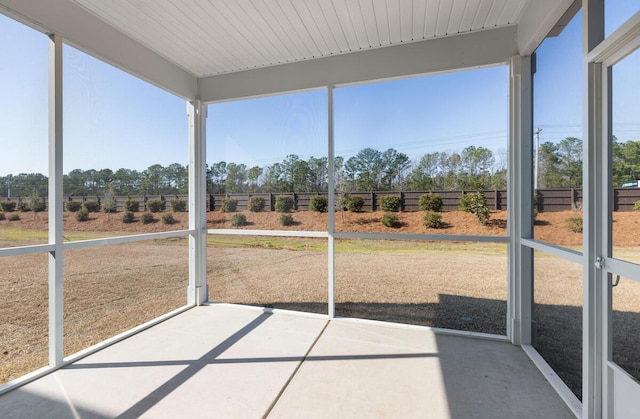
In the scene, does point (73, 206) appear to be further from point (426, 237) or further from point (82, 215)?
point (426, 237)

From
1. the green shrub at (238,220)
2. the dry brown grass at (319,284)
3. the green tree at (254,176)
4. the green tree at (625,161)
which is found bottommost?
the dry brown grass at (319,284)

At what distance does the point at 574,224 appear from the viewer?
1840mm

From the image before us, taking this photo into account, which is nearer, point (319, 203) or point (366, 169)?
point (366, 169)

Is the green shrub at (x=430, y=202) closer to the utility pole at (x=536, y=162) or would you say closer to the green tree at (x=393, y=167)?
the green tree at (x=393, y=167)

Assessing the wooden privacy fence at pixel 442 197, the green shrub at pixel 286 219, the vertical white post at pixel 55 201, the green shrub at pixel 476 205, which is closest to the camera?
the wooden privacy fence at pixel 442 197

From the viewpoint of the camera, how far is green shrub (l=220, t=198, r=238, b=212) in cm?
368

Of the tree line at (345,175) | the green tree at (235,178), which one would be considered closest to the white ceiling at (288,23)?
the tree line at (345,175)

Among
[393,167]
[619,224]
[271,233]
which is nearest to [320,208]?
[271,233]

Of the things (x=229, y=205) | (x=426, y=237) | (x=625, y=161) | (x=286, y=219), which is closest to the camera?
(x=625, y=161)

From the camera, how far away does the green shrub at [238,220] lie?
362 centimetres

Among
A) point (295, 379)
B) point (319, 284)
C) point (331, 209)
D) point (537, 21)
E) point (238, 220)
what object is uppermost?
point (537, 21)

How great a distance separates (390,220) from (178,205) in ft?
8.08

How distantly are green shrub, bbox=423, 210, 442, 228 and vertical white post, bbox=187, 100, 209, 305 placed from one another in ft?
8.63

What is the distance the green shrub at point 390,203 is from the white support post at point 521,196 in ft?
3.26
